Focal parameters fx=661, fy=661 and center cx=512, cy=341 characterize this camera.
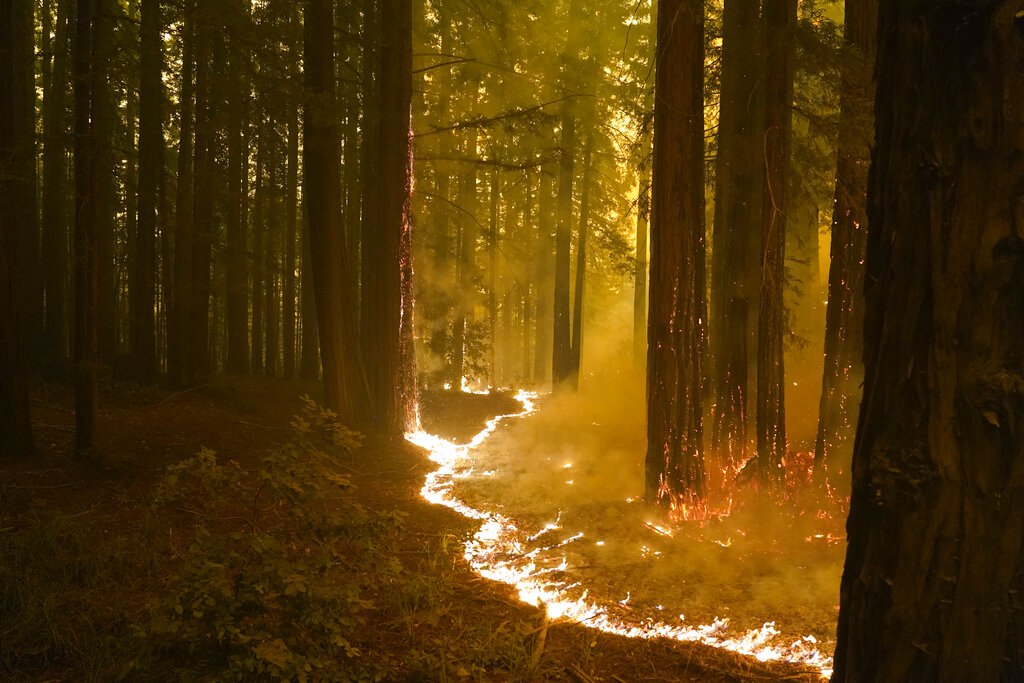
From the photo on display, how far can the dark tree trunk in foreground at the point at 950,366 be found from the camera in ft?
7.02

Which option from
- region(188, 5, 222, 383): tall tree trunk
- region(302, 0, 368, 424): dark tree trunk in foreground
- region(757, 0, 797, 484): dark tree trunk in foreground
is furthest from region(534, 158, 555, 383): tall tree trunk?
region(757, 0, 797, 484): dark tree trunk in foreground

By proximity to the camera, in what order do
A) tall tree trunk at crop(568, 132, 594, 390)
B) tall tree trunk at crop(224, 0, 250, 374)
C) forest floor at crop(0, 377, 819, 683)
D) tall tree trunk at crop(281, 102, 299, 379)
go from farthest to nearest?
tall tree trunk at crop(568, 132, 594, 390), tall tree trunk at crop(281, 102, 299, 379), tall tree trunk at crop(224, 0, 250, 374), forest floor at crop(0, 377, 819, 683)

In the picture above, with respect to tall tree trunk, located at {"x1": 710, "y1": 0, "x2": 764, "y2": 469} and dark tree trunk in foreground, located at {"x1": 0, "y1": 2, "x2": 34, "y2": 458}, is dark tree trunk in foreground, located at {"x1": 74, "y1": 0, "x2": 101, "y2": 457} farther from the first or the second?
tall tree trunk, located at {"x1": 710, "y1": 0, "x2": 764, "y2": 469}

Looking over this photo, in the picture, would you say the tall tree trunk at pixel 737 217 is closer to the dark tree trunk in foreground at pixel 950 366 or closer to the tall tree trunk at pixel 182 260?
the dark tree trunk in foreground at pixel 950 366

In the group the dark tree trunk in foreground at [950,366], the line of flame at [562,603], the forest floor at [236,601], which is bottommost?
the line of flame at [562,603]

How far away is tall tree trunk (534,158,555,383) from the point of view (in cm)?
2173

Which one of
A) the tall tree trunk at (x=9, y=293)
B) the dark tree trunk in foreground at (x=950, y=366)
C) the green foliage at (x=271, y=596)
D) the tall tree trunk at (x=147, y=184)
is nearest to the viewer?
the dark tree trunk in foreground at (x=950, y=366)

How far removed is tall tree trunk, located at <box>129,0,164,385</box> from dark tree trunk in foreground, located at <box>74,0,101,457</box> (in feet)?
6.66

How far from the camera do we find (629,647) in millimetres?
4605

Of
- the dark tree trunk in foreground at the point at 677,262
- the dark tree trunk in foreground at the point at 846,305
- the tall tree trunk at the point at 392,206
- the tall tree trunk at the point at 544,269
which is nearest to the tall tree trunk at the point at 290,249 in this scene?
the tall tree trunk at the point at 392,206

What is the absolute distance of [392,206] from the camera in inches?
470

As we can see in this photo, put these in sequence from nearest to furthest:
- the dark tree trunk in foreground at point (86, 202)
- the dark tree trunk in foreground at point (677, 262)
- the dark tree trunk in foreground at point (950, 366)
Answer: the dark tree trunk in foreground at point (950, 366) → the dark tree trunk in foreground at point (86, 202) → the dark tree trunk in foreground at point (677, 262)

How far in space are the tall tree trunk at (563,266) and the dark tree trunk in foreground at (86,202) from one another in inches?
524

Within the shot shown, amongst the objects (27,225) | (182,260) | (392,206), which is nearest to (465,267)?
(392,206)
